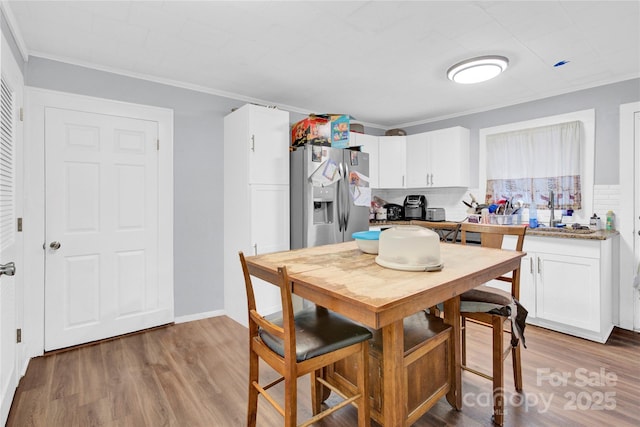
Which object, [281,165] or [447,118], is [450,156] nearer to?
[447,118]

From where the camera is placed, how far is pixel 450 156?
421 cm

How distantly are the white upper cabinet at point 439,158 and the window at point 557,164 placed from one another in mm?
317

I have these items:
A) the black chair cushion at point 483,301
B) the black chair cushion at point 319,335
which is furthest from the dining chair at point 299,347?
the black chair cushion at point 483,301

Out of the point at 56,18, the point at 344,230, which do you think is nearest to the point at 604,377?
the point at 344,230

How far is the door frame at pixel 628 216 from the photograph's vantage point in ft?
9.86

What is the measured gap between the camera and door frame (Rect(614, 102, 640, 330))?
118 inches

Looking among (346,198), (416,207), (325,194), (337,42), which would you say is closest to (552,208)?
(416,207)

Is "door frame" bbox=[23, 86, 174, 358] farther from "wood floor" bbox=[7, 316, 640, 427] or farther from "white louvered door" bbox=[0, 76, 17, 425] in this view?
"white louvered door" bbox=[0, 76, 17, 425]

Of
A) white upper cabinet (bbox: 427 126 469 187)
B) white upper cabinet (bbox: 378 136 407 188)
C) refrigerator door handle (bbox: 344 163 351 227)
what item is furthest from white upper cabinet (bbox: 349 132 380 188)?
refrigerator door handle (bbox: 344 163 351 227)

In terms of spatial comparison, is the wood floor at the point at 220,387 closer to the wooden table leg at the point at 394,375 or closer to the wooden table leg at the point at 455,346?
the wooden table leg at the point at 455,346

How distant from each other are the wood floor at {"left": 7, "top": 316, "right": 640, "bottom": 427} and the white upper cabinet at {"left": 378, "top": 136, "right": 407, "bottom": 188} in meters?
2.46

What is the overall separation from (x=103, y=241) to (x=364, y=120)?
361 centimetres

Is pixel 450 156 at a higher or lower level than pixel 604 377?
higher

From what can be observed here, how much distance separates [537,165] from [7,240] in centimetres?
472
